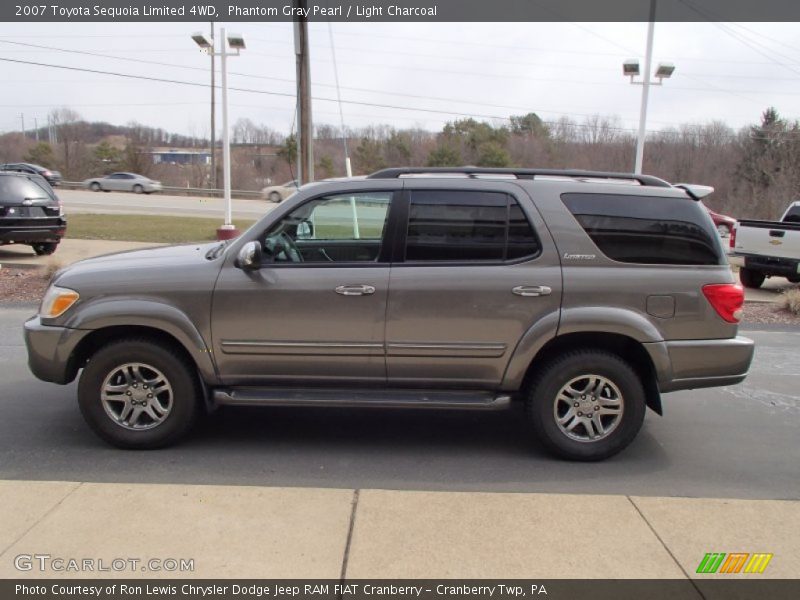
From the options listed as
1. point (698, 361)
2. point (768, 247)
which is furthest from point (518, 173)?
point (768, 247)

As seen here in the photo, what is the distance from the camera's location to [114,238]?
53.9 feet

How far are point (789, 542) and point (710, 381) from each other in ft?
3.90

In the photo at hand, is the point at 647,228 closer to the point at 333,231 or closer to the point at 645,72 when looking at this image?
the point at 333,231

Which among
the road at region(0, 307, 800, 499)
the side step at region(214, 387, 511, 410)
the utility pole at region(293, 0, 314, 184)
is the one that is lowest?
the road at region(0, 307, 800, 499)

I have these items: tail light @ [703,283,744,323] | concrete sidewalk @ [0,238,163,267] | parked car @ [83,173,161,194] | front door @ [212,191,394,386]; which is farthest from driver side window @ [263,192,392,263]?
parked car @ [83,173,161,194]

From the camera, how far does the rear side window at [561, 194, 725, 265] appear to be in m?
4.09

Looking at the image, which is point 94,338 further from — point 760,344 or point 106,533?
point 760,344

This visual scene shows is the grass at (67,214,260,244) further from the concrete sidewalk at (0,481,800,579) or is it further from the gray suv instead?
the concrete sidewalk at (0,481,800,579)

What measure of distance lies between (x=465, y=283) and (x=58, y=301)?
2657 mm

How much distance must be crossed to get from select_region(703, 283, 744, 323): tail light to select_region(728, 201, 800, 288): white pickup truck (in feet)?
30.6

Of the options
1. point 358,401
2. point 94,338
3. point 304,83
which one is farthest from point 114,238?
point 358,401

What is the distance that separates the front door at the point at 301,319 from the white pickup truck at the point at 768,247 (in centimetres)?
1061

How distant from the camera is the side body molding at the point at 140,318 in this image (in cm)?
399
